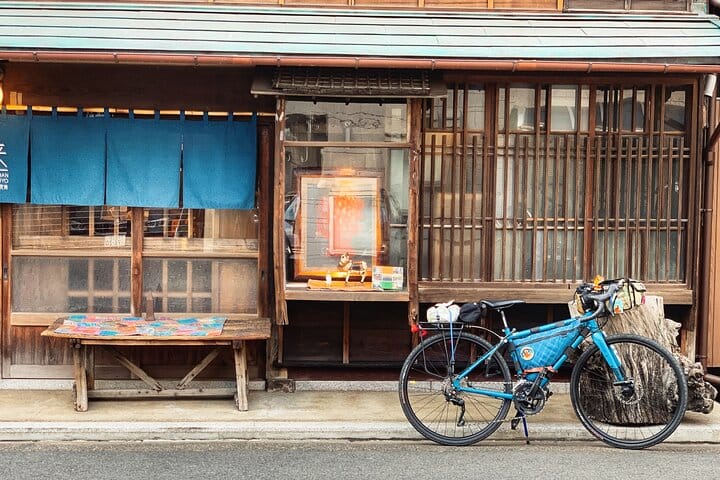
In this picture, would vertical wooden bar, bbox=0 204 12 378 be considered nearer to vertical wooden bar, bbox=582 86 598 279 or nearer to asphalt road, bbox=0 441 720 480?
asphalt road, bbox=0 441 720 480

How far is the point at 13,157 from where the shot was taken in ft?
27.8

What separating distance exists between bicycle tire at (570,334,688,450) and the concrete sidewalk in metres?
0.25

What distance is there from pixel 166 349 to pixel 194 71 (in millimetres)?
3135

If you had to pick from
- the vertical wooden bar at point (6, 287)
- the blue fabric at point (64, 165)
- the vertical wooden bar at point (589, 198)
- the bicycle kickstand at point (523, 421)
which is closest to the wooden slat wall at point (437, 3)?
the vertical wooden bar at point (589, 198)

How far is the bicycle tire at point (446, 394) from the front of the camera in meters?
7.18

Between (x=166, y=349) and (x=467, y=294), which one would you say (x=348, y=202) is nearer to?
(x=467, y=294)

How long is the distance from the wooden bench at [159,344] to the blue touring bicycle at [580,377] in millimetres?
1756

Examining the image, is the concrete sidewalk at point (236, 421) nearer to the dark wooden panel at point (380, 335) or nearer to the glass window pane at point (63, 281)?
the dark wooden panel at point (380, 335)

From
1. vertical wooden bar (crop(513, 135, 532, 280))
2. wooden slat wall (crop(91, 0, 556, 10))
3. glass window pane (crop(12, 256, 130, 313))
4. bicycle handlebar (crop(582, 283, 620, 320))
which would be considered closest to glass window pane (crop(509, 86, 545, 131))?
vertical wooden bar (crop(513, 135, 532, 280))

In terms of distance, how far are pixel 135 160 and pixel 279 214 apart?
1756 millimetres

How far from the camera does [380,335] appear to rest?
29.6 ft

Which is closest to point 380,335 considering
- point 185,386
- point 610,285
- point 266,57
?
point 185,386

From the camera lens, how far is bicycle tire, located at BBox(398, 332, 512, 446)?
718 centimetres

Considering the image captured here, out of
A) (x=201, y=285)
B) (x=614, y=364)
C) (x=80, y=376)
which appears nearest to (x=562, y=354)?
(x=614, y=364)
